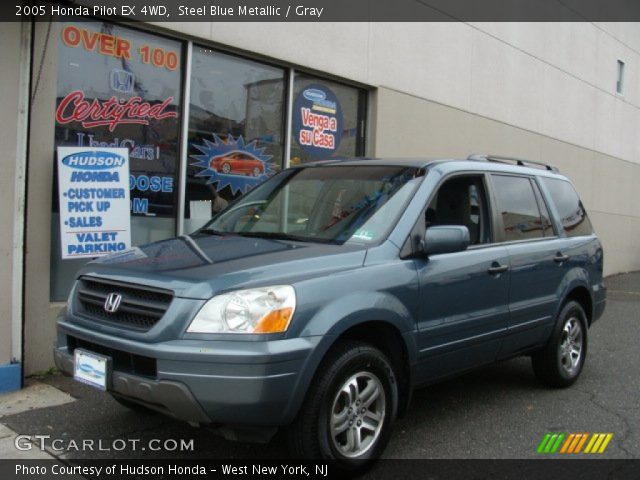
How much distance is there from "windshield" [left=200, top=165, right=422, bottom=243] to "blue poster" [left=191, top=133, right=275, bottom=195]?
237 cm

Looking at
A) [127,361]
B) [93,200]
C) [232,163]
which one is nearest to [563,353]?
[127,361]

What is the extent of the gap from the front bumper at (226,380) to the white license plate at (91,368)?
0.25m

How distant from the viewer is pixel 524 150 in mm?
12461

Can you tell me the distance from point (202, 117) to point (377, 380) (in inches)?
172

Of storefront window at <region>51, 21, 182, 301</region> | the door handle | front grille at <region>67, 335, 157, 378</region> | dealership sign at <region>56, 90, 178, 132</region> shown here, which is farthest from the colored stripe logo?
dealership sign at <region>56, 90, 178, 132</region>

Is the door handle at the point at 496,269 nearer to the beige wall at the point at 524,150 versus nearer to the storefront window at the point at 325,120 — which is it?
the storefront window at the point at 325,120

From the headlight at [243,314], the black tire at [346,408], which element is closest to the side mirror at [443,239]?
the black tire at [346,408]

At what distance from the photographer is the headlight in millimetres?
3109

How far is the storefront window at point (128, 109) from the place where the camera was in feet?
19.3

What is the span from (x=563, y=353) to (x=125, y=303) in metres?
3.76

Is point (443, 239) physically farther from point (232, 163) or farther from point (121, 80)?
point (232, 163)

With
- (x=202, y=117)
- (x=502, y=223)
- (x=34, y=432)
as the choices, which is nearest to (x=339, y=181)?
(x=502, y=223)

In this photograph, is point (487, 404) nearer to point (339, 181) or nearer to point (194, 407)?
point (339, 181)

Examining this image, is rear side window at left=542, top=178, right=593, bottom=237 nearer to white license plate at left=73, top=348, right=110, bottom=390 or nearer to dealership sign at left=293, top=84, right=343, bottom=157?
dealership sign at left=293, top=84, right=343, bottom=157
